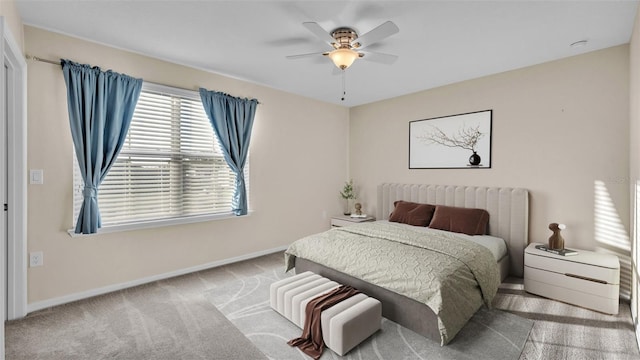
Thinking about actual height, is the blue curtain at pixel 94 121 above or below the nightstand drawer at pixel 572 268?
above

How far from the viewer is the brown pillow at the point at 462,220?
Result: 3646 millimetres

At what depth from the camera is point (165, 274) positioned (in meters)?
3.50

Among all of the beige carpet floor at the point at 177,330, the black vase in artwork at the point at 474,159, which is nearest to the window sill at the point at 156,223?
the beige carpet floor at the point at 177,330

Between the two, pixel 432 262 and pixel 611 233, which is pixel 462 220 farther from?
pixel 432 262

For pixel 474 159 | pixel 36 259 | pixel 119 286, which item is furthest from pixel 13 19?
pixel 474 159

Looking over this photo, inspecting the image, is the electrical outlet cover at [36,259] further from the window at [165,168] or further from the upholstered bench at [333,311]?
the upholstered bench at [333,311]

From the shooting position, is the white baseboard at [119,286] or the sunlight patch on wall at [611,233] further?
the sunlight patch on wall at [611,233]

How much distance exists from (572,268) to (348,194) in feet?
10.9

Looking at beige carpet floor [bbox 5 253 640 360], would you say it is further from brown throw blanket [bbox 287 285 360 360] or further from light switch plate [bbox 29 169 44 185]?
light switch plate [bbox 29 169 44 185]

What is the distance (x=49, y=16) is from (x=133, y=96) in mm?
878

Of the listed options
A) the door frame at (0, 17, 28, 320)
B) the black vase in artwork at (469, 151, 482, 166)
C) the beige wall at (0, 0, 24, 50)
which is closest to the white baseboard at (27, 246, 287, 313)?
the door frame at (0, 17, 28, 320)

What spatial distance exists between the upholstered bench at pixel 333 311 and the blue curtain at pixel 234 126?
67.7 inches

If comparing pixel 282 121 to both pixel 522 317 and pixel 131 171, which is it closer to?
pixel 131 171

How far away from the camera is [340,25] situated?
2.56 metres
